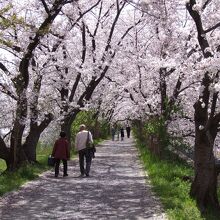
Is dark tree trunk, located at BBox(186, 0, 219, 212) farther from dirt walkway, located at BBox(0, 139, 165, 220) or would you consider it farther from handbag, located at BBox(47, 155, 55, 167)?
handbag, located at BBox(47, 155, 55, 167)

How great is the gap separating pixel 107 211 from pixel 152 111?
15344mm

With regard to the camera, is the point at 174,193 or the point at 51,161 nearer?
the point at 174,193

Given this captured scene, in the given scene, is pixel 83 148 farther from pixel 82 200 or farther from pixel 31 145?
pixel 82 200

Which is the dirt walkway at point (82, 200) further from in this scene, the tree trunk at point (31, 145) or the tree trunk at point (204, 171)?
the tree trunk at point (31, 145)

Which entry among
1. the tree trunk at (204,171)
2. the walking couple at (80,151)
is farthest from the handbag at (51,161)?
the tree trunk at (204,171)

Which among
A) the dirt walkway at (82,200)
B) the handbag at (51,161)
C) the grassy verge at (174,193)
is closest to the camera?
the dirt walkway at (82,200)

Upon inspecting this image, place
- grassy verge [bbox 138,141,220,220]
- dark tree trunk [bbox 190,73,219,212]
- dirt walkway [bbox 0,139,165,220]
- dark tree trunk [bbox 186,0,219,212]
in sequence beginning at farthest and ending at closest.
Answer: dark tree trunk [bbox 190,73,219,212]
dark tree trunk [bbox 186,0,219,212]
grassy verge [bbox 138,141,220,220]
dirt walkway [bbox 0,139,165,220]

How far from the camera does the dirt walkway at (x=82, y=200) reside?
369 inches

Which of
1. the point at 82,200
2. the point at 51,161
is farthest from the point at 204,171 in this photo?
the point at 51,161

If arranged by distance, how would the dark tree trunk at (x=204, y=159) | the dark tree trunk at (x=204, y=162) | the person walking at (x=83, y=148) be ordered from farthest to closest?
the person walking at (x=83, y=148) → the dark tree trunk at (x=204, y=162) → the dark tree trunk at (x=204, y=159)

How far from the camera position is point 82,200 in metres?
11.1

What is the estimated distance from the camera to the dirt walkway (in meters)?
9.37

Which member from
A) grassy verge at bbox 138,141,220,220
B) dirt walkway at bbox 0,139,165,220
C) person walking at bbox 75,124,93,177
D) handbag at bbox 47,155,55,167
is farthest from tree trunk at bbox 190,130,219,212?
handbag at bbox 47,155,55,167

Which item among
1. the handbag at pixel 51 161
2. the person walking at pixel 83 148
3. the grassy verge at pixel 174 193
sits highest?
the person walking at pixel 83 148
